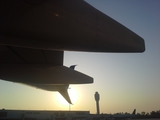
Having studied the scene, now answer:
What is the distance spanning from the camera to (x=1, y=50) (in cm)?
409

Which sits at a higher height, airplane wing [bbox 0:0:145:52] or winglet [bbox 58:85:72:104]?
airplane wing [bbox 0:0:145:52]

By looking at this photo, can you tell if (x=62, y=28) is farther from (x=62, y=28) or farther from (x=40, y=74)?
(x=40, y=74)

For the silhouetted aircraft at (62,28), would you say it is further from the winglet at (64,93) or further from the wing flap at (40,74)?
the winglet at (64,93)

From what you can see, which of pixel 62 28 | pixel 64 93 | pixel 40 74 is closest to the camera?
pixel 62 28

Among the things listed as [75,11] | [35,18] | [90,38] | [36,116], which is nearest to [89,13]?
[75,11]

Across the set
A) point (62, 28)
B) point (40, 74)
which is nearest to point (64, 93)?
point (40, 74)

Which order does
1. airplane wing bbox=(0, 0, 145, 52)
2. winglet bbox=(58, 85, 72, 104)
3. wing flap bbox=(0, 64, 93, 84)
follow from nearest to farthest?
airplane wing bbox=(0, 0, 145, 52)
wing flap bbox=(0, 64, 93, 84)
winglet bbox=(58, 85, 72, 104)

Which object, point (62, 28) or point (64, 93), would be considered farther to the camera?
point (64, 93)

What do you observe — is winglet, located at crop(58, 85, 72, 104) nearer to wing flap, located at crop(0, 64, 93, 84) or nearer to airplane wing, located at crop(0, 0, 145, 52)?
wing flap, located at crop(0, 64, 93, 84)

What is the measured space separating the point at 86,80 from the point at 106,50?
2.55m

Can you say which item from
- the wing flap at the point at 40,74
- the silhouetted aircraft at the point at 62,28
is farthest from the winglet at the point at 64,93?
the silhouetted aircraft at the point at 62,28

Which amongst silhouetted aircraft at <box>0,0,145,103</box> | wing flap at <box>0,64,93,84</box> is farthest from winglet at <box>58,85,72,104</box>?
silhouetted aircraft at <box>0,0,145,103</box>

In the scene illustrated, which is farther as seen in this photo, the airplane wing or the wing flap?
the wing flap

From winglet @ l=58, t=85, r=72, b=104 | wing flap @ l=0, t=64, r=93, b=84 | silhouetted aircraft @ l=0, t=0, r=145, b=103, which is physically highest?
silhouetted aircraft @ l=0, t=0, r=145, b=103
